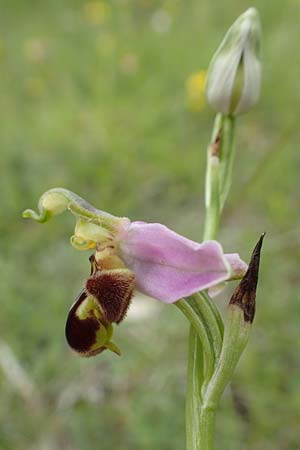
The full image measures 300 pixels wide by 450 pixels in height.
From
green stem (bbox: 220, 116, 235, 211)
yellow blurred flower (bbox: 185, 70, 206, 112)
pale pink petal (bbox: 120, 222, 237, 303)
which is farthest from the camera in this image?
yellow blurred flower (bbox: 185, 70, 206, 112)

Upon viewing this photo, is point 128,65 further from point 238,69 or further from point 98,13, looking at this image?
point 238,69

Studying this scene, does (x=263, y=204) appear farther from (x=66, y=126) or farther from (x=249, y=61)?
(x=249, y=61)

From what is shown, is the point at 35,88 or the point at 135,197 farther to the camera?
the point at 35,88

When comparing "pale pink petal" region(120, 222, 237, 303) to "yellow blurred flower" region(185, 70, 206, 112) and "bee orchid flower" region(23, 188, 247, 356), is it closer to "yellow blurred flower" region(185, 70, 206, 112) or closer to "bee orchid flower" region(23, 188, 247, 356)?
"bee orchid flower" region(23, 188, 247, 356)

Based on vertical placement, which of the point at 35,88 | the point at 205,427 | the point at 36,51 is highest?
the point at 36,51

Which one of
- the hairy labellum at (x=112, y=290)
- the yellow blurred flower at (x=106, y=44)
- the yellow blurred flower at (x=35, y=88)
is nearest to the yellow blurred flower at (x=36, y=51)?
the yellow blurred flower at (x=35, y=88)

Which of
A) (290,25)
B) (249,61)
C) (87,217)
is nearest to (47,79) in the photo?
(290,25)

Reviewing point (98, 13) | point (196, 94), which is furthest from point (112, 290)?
point (98, 13)

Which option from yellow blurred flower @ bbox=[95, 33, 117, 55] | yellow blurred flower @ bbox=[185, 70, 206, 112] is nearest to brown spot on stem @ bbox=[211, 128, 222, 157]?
yellow blurred flower @ bbox=[185, 70, 206, 112]
